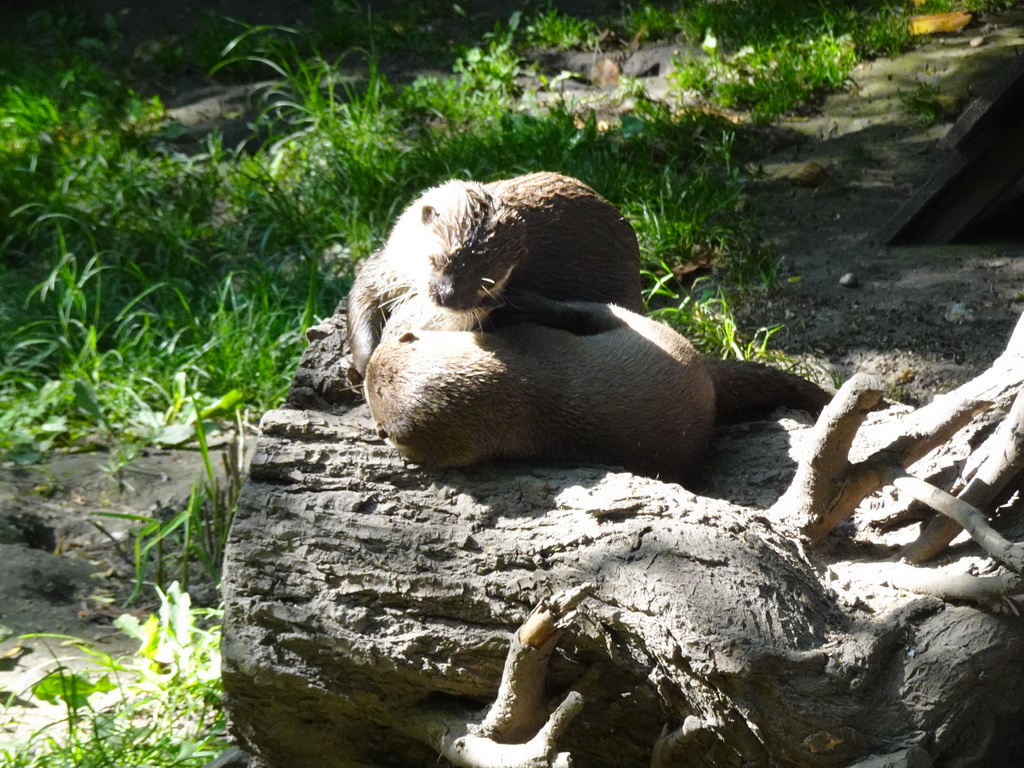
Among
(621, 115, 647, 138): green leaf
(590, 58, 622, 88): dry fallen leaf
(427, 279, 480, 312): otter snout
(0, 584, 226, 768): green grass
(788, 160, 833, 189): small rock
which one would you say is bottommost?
(0, 584, 226, 768): green grass

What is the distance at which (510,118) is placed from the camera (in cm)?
557

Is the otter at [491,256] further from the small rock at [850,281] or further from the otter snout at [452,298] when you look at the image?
the small rock at [850,281]

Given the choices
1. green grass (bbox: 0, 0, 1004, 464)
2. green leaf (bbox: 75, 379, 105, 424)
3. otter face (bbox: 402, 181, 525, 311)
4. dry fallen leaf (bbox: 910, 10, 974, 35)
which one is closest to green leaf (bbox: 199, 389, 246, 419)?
green grass (bbox: 0, 0, 1004, 464)

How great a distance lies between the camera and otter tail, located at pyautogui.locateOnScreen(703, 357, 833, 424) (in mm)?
2959

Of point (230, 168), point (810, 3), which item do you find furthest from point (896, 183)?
point (230, 168)

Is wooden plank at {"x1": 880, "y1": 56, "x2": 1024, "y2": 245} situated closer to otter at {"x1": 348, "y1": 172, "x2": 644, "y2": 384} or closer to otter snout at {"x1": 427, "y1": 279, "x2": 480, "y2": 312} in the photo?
otter at {"x1": 348, "y1": 172, "x2": 644, "y2": 384}

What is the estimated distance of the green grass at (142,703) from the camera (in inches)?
115

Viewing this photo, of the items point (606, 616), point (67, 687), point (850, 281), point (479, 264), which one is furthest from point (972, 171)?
point (67, 687)

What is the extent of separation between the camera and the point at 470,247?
2752mm

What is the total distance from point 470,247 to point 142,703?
162 centimetres

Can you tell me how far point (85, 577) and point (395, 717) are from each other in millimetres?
1861

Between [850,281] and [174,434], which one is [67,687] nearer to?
[174,434]

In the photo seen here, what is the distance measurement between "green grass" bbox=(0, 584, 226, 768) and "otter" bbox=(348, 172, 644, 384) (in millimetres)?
1090

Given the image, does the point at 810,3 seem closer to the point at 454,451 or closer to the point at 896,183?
the point at 896,183
